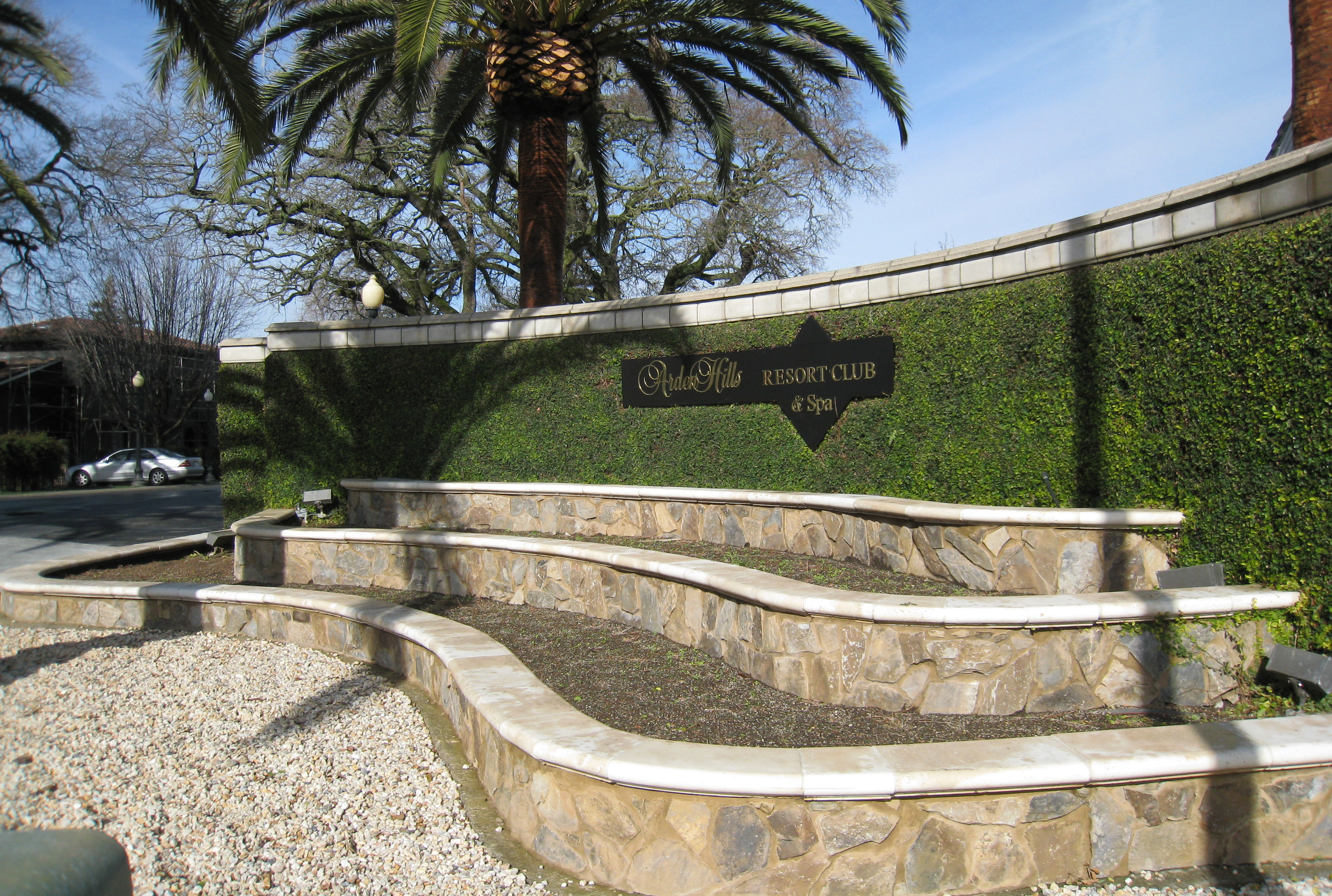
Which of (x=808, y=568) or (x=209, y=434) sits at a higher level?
(x=209, y=434)

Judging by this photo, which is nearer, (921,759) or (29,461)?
(921,759)

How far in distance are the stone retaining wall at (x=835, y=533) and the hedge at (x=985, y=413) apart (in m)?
0.43

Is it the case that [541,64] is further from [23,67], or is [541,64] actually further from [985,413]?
[23,67]

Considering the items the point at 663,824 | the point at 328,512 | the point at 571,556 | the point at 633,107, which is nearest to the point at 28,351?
the point at 633,107

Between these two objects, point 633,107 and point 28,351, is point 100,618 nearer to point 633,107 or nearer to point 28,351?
point 633,107

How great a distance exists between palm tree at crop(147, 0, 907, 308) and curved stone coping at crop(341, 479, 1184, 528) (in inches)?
100

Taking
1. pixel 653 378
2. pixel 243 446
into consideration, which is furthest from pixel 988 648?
pixel 243 446

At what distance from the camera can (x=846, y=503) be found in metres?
6.45

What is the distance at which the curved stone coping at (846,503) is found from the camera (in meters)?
5.08

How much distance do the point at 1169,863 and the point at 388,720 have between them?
427 centimetres

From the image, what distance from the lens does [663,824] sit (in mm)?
3156

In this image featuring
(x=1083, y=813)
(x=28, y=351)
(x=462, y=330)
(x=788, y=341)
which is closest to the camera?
(x=1083, y=813)

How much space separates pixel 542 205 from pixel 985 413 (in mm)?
5909

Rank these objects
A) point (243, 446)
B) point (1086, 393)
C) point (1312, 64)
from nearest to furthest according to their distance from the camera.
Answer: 1. point (1086, 393)
2. point (1312, 64)
3. point (243, 446)
